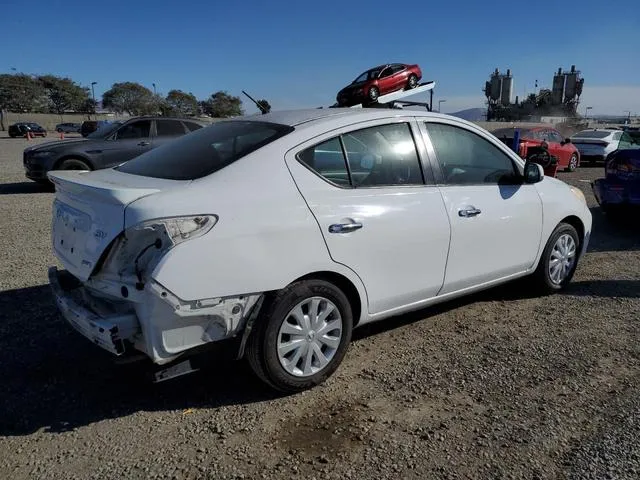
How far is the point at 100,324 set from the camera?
2.69m

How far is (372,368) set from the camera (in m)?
3.58

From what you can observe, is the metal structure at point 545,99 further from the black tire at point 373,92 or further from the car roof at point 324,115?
the car roof at point 324,115

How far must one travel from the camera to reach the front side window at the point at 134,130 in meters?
11.5

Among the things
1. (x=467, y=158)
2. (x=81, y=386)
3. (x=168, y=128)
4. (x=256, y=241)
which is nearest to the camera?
(x=256, y=241)

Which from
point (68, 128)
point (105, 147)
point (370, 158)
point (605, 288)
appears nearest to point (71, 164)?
point (105, 147)

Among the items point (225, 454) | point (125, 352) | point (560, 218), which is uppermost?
point (560, 218)

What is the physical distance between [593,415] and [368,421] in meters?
1.28

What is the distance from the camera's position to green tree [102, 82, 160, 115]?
86.4 meters

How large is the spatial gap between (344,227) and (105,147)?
9505mm

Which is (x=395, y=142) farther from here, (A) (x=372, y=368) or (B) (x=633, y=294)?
(B) (x=633, y=294)

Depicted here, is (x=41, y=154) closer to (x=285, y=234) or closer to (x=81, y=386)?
(x=81, y=386)

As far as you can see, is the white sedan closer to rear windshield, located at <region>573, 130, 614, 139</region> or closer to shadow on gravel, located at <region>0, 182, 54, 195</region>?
shadow on gravel, located at <region>0, 182, 54, 195</region>

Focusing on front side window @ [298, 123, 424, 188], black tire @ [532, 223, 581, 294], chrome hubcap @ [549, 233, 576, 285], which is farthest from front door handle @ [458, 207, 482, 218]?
chrome hubcap @ [549, 233, 576, 285]

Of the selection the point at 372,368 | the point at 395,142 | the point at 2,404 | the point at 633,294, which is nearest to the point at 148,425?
the point at 2,404
